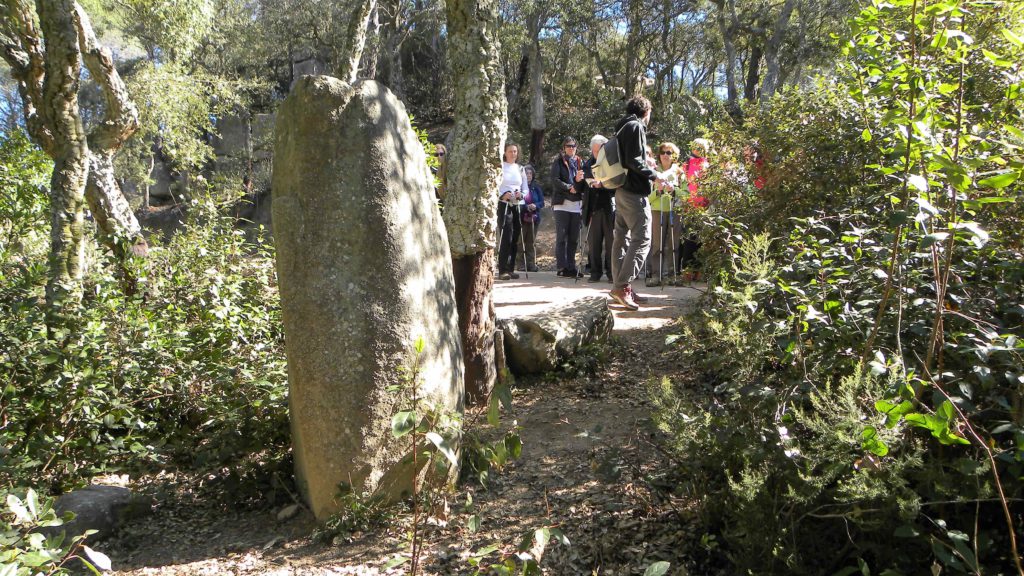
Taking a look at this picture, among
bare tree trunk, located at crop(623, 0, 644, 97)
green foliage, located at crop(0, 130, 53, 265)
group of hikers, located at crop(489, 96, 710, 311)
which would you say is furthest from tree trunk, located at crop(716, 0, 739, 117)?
green foliage, located at crop(0, 130, 53, 265)

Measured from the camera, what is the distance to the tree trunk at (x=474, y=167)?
4645 mm

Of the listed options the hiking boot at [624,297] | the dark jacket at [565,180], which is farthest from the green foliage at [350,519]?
the dark jacket at [565,180]

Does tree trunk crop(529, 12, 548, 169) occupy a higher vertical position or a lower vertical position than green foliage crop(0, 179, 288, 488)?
higher

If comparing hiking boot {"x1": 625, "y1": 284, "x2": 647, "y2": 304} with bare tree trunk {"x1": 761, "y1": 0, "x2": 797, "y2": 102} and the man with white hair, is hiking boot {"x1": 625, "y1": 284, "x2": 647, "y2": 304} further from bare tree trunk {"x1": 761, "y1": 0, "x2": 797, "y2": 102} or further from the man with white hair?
bare tree trunk {"x1": 761, "y1": 0, "x2": 797, "y2": 102}

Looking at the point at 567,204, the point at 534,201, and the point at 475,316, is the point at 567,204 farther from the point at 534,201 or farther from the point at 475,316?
the point at 475,316

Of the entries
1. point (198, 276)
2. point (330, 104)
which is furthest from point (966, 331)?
point (198, 276)

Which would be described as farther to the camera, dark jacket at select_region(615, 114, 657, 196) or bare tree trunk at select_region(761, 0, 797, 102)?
bare tree trunk at select_region(761, 0, 797, 102)

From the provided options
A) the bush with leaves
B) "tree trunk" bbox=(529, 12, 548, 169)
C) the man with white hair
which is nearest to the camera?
the bush with leaves

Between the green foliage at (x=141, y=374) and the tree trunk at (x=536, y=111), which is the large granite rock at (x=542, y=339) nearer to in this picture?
the green foliage at (x=141, y=374)

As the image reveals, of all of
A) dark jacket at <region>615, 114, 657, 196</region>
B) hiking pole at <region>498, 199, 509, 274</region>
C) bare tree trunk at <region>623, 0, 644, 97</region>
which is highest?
bare tree trunk at <region>623, 0, 644, 97</region>

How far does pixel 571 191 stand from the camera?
33.0ft

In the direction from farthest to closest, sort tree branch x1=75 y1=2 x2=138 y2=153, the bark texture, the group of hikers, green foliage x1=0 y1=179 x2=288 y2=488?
1. the group of hikers
2. tree branch x1=75 y1=2 x2=138 y2=153
3. the bark texture
4. green foliage x1=0 y1=179 x2=288 y2=488

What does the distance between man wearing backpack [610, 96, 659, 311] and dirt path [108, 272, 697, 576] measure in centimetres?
266

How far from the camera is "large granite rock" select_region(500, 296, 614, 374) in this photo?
211 inches
